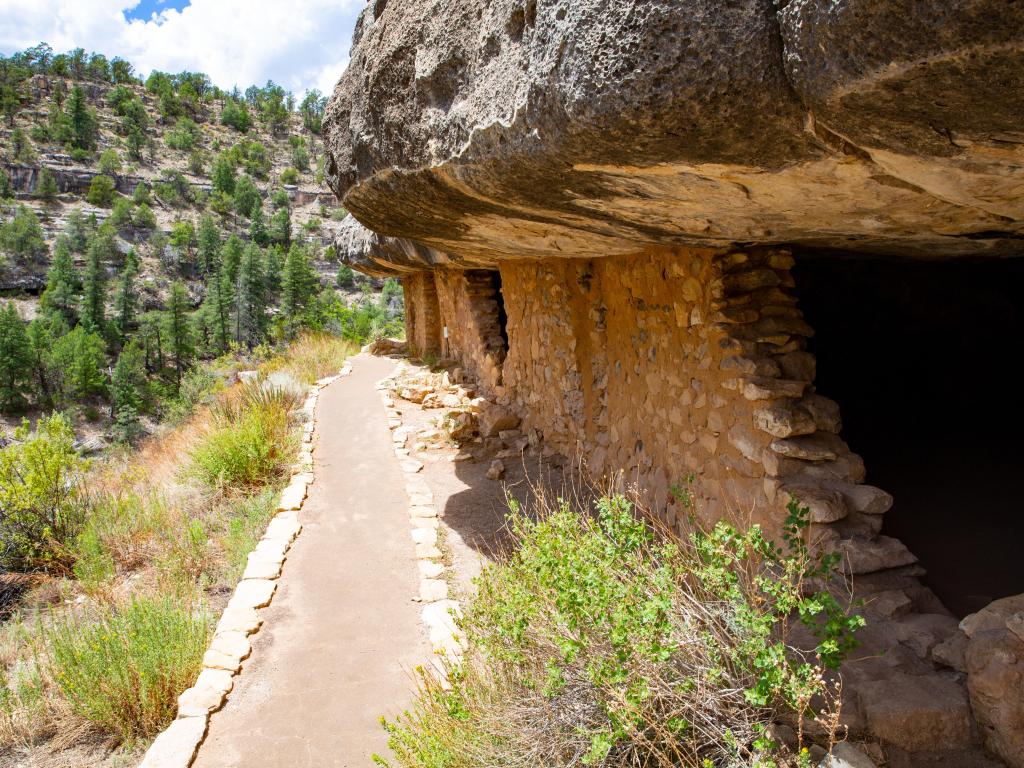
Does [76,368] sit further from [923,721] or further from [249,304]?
[923,721]

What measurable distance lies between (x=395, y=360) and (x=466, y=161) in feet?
32.4

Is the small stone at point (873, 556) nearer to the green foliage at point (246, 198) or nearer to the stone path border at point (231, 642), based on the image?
the stone path border at point (231, 642)

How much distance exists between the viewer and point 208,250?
40.1 metres

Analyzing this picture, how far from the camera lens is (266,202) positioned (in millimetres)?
52688

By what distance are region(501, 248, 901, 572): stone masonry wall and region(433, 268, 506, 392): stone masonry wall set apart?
86.9 inches

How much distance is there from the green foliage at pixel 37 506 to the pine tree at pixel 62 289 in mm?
35382

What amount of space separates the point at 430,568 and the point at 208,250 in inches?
1646

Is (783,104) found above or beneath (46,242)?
beneath

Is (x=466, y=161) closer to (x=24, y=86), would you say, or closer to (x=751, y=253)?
(x=751, y=253)

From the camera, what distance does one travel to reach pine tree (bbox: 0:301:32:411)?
93.9 feet

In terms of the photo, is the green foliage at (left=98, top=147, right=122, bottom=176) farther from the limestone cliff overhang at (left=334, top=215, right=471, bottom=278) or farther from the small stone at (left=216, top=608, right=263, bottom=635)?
the small stone at (left=216, top=608, right=263, bottom=635)

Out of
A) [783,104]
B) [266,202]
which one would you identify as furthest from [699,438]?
[266,202]

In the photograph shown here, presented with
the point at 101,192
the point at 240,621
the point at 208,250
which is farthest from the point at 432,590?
the point at 101,192

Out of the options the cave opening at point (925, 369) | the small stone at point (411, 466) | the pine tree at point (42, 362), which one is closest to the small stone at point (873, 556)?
the cave opening at point (925, 369)
